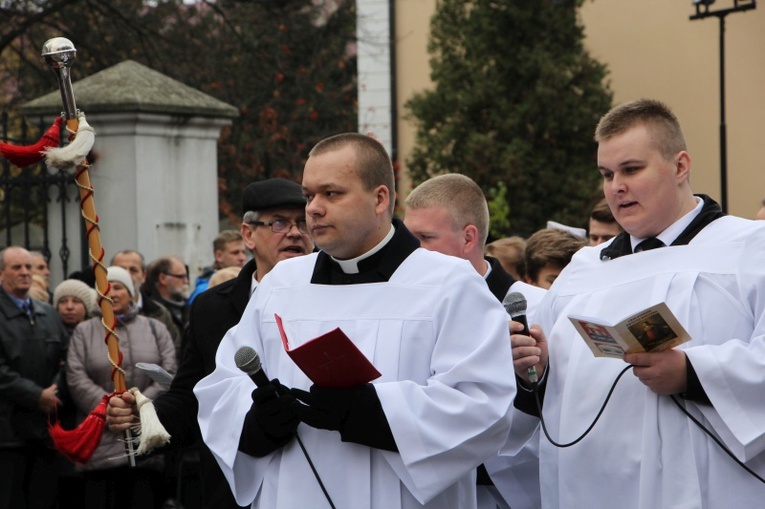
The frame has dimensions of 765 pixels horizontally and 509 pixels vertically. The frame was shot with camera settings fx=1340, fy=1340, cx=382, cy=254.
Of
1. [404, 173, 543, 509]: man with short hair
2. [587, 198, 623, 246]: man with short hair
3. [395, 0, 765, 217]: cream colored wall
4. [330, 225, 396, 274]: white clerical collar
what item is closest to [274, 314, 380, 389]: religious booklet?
[330, 225, 396, 274]: white clerical collar

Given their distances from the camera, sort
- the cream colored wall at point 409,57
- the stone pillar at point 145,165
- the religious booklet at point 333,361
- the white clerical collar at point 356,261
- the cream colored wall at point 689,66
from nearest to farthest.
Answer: the religious booklet at point 333,361, the white clerical collar at point 356,261, the stone pillar at point 145,165, the cream colored wall at point 689,66, the cream colored wall at point 409,57

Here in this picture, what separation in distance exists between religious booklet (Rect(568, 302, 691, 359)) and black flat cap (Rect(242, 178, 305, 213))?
→ 203cm

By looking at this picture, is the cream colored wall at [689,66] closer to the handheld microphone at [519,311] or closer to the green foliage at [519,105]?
the green foliage at [519,105]

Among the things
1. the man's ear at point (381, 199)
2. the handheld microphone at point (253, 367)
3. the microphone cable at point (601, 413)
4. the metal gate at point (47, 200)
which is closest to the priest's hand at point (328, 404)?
the handheld microphone at point (253, 367)

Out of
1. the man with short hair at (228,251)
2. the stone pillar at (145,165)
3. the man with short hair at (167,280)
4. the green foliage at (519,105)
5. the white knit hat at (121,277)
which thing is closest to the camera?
the white knit hat at (121,277)

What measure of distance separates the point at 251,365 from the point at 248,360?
20 millimetres

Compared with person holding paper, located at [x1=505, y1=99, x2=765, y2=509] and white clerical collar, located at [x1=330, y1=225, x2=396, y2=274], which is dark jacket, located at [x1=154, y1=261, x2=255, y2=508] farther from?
person holding paper, located at [x1=505, y1=99, x2=765, y2=509]

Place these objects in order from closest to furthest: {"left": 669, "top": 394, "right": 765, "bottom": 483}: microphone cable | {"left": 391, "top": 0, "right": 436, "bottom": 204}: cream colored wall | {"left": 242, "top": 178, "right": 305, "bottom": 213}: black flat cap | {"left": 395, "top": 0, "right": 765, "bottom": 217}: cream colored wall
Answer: {"left": 669, "top": 394, "right": 765, "bottom": 483}: microphone cable → {"left": 242, "top": 178, "right": 305, "bottom": 213}: black flat cap → {"left": 395, "top": 0, "right": 765, "bottom": 217}: cream colored wall → {"left": 391, "top": 0, "right": 436, "bottom": 204}: cream colored wall

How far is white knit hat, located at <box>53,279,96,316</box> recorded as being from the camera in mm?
10109

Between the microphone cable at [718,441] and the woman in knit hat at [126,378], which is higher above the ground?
the microphone cable at [718,441]

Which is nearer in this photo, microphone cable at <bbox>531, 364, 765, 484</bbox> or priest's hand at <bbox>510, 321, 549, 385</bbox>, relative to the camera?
microphone cable at <bbox>531, 364, 765, 484</bbox>

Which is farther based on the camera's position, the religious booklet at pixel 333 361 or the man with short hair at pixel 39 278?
the man with short hair at pixel 39 278

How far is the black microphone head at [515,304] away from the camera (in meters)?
4.84

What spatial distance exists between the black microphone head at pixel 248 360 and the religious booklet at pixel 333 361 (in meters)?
0.11
